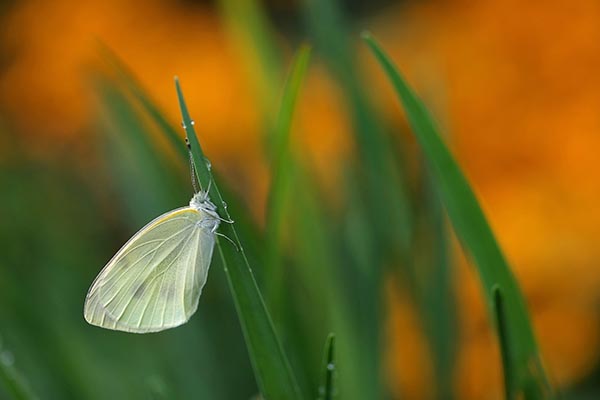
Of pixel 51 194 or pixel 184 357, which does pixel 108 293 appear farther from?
pixel 51 194

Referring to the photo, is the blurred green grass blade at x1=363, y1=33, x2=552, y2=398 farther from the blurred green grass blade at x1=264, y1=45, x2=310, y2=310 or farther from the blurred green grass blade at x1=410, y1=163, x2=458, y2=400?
the blurred green grass blade at x1=410, y1=163, x2=458, y2=400

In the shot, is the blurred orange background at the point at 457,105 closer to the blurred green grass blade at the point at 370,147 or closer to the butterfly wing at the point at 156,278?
the blurred green grass blade at the point at 370,147

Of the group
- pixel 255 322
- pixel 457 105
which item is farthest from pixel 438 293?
pixel 457 105

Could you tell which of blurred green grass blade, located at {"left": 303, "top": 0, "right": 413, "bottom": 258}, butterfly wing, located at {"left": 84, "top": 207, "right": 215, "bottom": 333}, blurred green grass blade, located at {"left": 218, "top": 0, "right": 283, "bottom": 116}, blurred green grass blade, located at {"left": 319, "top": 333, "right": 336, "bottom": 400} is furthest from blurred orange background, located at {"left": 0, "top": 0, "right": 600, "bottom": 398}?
blurred green grass blade, located at {"left": 319, "top": 333, "right": 336, "bottom": 400}

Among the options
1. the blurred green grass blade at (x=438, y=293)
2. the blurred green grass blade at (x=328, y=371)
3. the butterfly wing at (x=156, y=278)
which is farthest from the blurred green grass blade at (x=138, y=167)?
the blurred green grass blade at (x=328, y=371)

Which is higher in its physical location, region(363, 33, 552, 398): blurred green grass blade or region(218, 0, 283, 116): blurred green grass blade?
region(218, 0, 283, 116): blurred green grass blade

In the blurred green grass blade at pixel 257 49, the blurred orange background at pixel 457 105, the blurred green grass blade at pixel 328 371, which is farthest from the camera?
the blurred orange background at pixel 457 105

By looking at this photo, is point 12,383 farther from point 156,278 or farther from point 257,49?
point 257,49

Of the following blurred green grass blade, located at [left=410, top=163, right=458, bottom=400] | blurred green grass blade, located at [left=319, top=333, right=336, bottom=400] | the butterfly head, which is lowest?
blurred green grass blade, located at [left=410, top=163, right=458, bottom=400]
